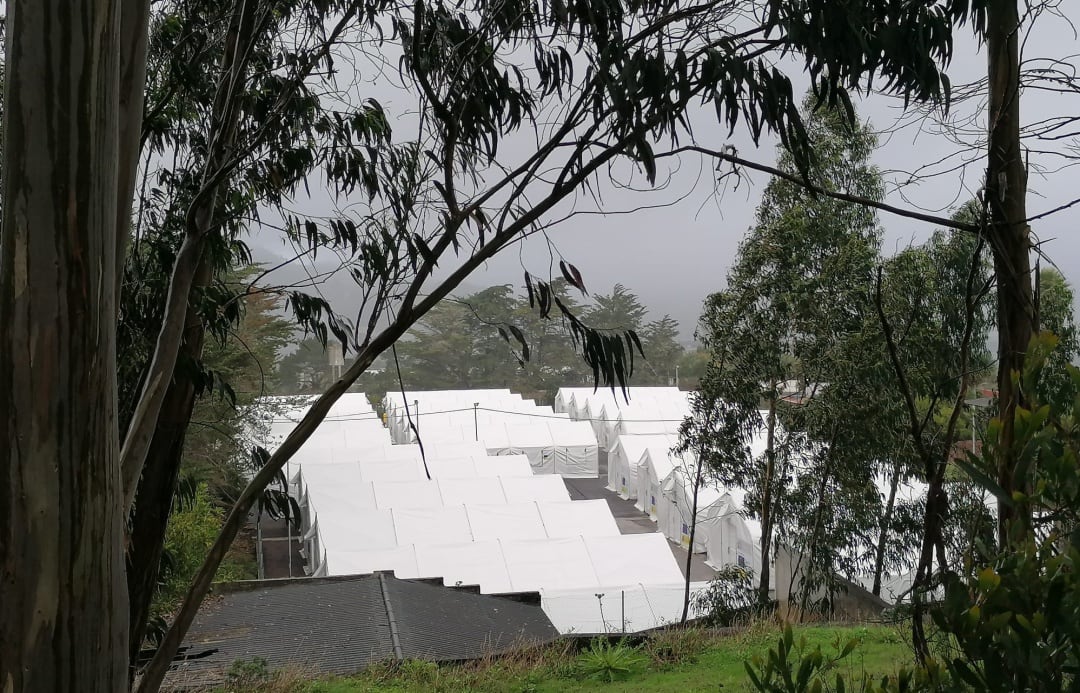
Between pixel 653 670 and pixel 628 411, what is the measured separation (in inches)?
554

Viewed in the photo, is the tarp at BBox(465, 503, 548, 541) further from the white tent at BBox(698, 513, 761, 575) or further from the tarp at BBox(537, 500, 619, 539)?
the white tent at BBox(698, 513, 761, 575)

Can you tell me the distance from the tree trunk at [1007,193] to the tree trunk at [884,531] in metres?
4.89

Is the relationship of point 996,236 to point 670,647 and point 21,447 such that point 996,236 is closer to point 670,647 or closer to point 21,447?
point 21,447

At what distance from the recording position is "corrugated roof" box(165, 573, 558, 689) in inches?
215

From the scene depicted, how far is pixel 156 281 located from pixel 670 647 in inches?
148

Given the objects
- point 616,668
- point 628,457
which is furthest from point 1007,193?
point 628,457

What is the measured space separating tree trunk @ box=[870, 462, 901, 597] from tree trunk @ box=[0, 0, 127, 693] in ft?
21.3

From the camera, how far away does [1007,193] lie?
229 cm

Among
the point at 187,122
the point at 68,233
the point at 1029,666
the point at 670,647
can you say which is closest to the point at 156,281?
the point at 187,122

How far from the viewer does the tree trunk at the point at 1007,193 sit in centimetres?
224

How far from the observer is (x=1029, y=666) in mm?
978

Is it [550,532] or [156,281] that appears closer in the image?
[156,281]

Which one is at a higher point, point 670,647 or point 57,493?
point 57,493

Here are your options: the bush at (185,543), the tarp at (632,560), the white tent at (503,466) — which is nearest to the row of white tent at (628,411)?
the white tent at (503,466)
